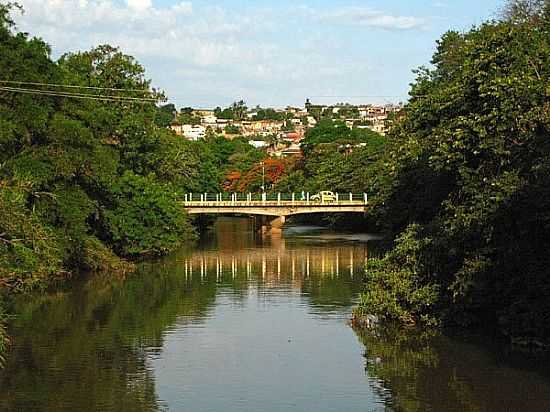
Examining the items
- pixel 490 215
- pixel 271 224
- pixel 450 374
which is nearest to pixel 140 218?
pixel 271 224

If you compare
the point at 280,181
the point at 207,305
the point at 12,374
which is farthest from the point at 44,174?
the point at 280,181

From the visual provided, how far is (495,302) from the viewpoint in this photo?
29062mm

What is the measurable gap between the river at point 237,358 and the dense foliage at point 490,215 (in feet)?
3.84

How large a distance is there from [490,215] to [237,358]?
828 cm

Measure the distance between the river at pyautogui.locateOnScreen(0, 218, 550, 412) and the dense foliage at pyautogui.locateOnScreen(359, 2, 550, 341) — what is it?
117cm

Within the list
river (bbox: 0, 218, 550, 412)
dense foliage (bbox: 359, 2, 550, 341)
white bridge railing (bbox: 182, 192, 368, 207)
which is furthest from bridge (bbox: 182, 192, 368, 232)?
dense foliage (bbox: 359, 2, 550, 341)

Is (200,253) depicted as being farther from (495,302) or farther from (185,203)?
(495,302)

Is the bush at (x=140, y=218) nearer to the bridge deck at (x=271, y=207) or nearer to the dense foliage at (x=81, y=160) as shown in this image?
the dense foliage at (x=81, y=160)

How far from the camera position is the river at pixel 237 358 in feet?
76.9

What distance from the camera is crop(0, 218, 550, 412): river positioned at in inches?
923

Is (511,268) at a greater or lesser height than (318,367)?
greater

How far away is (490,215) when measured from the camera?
28.8m

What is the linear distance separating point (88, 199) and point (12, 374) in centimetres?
1911

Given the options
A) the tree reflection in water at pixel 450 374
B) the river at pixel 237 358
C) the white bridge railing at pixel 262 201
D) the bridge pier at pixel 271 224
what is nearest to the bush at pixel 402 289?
the tree reflection in water at pixel 450 374
